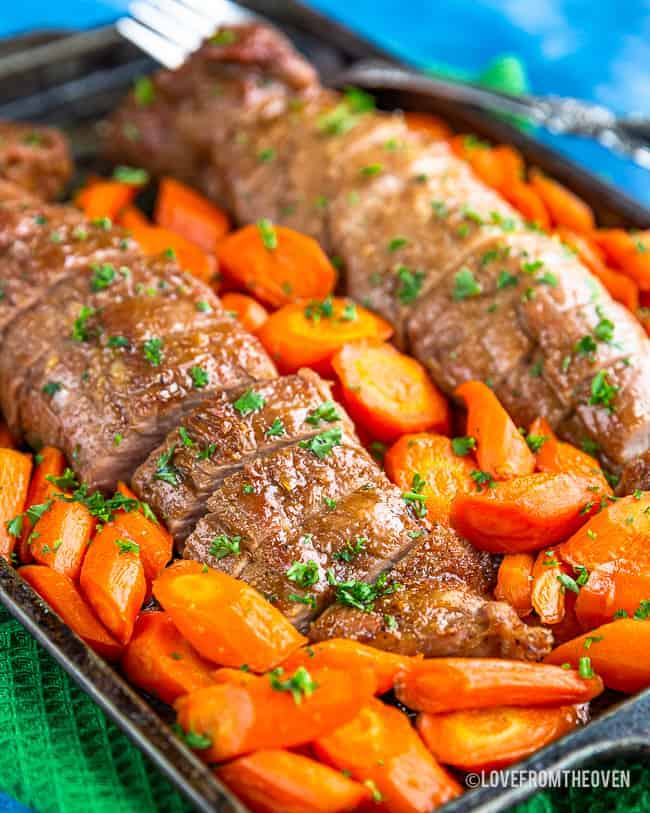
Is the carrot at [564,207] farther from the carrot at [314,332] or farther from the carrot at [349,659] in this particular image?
the carrot at [349,659]

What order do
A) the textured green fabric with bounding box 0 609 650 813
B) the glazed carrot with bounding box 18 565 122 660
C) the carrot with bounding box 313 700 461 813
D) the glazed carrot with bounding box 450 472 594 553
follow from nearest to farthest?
1. the carrot with bounding box 313 700 461 813
2. the textured green fabric with bounding box 0 609 650 813
3. the glazed carrot with bounding box 18 565 122 660
4. the glazed carrot with bounding box 450 472 594 553

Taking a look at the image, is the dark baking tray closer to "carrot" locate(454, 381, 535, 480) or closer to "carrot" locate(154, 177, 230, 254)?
"carrot" locate(154, 177, 230, 254)

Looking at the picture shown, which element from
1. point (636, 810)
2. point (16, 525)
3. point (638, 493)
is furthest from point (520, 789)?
point (16, 525)

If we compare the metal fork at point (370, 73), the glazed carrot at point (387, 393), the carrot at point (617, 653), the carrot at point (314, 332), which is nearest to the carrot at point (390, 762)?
the carrot at point (617, 653)

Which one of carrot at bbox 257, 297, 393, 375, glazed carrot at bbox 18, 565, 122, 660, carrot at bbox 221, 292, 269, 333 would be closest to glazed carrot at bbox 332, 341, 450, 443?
carrot at bbox 257, 297, 393, 375

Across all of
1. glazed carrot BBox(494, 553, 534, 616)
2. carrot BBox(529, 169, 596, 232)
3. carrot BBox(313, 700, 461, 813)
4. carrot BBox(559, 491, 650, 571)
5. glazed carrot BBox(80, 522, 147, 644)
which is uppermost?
carrot BBox(529, 169, 596, 232)

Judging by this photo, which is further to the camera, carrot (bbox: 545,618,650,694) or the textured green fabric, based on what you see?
carrot (bbox: 545,618,650,694)
